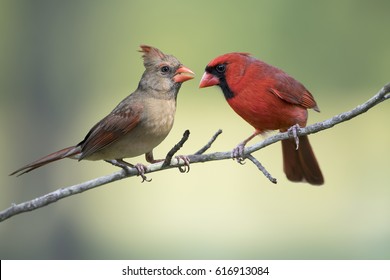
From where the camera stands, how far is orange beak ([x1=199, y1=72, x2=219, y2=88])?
67.6 inches

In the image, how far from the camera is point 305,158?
2.17 meters

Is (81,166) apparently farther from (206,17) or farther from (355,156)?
(355,156)

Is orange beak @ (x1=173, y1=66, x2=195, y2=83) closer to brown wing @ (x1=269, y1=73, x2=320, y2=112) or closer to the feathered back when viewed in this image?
the feathered back

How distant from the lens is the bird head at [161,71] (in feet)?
5.44

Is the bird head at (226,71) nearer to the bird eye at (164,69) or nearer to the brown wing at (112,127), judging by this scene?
the bird eye at (164,69)

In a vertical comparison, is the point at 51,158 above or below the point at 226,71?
below

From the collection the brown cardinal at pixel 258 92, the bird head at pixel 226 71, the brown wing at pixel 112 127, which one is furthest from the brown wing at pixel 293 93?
the brown wing at pixel 112 127

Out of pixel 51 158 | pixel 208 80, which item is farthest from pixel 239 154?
pixel 51 158

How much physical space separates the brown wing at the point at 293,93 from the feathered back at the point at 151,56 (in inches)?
13.1

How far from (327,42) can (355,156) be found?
125cm

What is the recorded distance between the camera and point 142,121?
1781mm

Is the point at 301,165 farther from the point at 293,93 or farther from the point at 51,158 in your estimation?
the point at 51,158

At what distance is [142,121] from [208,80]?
196 millimetres

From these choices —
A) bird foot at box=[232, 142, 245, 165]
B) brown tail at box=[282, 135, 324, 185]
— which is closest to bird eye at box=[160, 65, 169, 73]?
bird foot at box=[232, 142, 245, 165]
